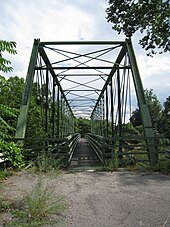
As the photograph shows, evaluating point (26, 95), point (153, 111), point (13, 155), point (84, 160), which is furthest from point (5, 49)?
point (153, 111)

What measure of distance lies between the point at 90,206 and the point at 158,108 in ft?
203

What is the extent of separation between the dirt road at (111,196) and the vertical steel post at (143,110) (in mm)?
1553

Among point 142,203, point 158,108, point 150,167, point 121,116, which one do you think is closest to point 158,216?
point 142,203

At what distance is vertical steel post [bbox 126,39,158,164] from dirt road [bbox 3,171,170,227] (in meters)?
1.55

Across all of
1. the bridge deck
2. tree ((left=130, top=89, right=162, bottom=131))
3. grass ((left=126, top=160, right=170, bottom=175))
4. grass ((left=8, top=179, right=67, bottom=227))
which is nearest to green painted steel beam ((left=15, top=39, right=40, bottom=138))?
the bridge deck

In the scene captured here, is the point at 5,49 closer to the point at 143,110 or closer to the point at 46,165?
the point at 46,165

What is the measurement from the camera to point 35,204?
346 cm

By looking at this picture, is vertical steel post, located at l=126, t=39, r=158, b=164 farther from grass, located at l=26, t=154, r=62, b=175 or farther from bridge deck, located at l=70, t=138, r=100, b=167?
bridge deck, located at l=70, t=138, r=100, b=167

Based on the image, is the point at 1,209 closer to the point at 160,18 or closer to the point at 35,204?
the point at 35,204

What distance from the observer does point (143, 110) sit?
32.1 ft

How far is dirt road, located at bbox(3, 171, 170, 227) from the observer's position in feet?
11.5

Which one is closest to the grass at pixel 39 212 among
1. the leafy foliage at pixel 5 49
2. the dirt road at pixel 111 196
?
the dirt road at pixel 111 196

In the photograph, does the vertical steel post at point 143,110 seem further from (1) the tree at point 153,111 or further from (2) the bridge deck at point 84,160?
(1) the tree at point 153,111

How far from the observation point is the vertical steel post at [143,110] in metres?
8.75
